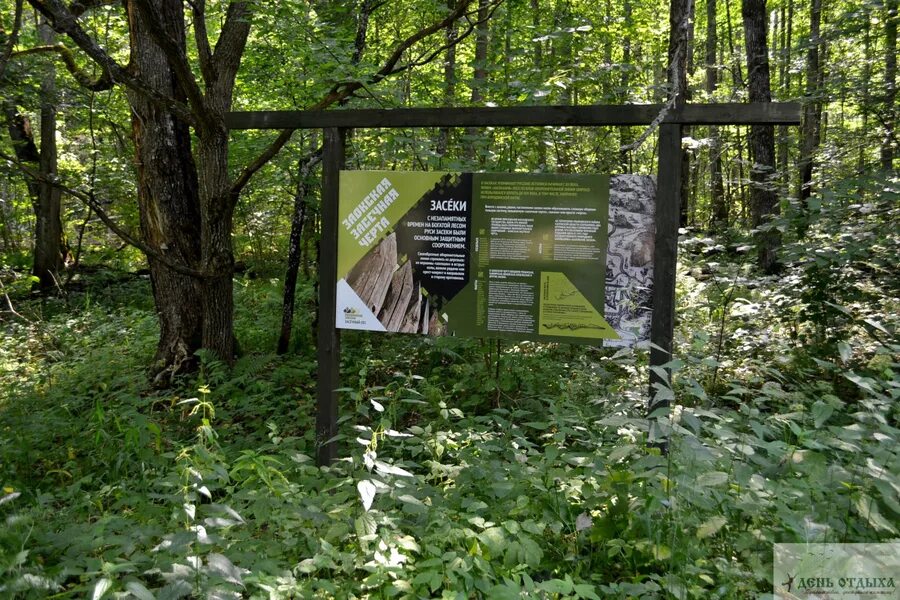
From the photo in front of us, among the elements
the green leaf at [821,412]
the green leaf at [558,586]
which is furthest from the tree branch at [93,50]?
the green leaf at [821,412]

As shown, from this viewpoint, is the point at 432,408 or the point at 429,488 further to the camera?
the point at 432,408

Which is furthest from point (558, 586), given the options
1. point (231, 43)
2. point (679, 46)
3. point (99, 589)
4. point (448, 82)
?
point (448, 82)

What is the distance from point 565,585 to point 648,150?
1509 cm

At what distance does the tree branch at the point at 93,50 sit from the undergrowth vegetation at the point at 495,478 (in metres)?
2.42

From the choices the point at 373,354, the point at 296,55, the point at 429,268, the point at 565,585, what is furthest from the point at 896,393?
the point at 296,55

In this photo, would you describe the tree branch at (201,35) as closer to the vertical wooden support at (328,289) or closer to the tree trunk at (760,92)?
the vertical wooden support at (328,289)

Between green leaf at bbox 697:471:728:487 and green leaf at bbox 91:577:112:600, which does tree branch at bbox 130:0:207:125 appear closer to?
green leaf at bbox 91:577:112:600

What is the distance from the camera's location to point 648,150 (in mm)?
15797

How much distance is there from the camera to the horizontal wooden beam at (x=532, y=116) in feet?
11.9

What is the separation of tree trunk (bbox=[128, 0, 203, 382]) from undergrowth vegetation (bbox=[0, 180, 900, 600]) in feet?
1.76

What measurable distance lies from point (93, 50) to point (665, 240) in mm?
4365

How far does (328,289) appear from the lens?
4.46 meters

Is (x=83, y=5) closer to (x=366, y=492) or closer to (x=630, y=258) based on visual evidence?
(x=630, y=258)

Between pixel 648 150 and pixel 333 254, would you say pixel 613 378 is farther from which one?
pixel 648 150
